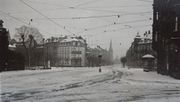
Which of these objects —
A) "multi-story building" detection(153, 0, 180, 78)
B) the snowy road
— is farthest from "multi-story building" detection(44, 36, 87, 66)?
the snowy road

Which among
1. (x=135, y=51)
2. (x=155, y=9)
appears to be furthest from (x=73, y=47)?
(x=155, y=9)

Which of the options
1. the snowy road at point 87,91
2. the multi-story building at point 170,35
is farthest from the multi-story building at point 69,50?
the snowy road at point 87,91

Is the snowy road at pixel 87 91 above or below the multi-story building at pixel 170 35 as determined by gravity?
below

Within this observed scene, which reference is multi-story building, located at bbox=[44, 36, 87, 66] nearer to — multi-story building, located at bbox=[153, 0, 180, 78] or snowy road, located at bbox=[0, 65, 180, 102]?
multi-story building, located at bbox=[153, 0, 180, 78]

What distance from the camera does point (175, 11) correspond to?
1412 inches

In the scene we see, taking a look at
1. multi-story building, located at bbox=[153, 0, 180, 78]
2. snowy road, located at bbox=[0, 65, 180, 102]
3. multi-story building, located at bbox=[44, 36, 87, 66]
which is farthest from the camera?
multi-story building, located at bbox=[44, 36, 87, 66]

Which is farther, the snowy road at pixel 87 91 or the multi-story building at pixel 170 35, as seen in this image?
the multi-story building at pixel 170 35

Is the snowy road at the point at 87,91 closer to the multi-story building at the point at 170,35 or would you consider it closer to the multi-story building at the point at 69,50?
the multi-story building at the point at 170,35

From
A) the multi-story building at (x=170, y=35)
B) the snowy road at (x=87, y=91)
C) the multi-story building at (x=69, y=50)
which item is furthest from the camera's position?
the multi-story building at (x=69, y=50)

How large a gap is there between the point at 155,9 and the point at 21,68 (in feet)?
95.9

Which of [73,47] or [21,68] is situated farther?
[73,47]

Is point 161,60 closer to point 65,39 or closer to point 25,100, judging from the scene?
point 25,100

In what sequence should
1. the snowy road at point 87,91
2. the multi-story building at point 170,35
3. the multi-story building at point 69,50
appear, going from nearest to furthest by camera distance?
1. the snowy road at point 87,91
2. the multi-story building at point 170,35
3. the multi-story building at point 69,50

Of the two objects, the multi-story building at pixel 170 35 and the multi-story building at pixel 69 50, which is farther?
the multi-story building at pixel 69 50
